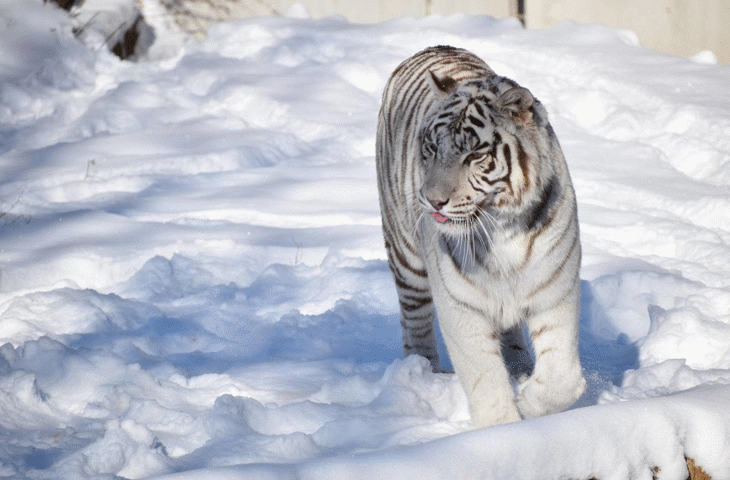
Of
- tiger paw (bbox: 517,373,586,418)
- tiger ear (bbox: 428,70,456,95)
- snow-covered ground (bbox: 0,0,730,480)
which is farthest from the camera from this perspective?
tiger ear (bbox: 428,70,456,95)

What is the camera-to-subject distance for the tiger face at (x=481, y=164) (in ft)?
7.34

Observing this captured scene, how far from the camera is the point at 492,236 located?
2359 mm

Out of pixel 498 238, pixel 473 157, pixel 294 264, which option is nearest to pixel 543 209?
pixel 498 238

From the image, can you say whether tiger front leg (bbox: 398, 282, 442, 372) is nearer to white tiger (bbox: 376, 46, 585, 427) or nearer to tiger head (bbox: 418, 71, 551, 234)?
white tiger (bbox: 376, 46, 585, 427)

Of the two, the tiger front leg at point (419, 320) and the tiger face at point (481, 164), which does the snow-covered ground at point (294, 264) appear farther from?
the tiger face at point (481, 164)

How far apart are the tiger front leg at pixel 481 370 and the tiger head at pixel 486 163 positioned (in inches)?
13.4

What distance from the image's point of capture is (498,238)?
2.35 meters

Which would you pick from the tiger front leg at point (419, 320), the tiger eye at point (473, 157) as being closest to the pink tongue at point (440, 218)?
the tiger eye at point (473, 157)

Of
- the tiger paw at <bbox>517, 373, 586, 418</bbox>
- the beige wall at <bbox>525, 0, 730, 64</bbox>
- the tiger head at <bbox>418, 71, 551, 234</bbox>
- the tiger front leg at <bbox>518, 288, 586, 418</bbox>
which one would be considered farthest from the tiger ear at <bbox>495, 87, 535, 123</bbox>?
the beige wall at <bbox>525, 0, 730, 64</bbox>

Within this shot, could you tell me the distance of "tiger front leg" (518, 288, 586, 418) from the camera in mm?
2398

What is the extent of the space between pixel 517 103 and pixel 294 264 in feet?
7.27

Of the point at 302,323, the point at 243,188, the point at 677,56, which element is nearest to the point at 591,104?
the point at 677,56

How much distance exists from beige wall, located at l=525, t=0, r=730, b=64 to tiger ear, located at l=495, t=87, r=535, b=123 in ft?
20.3

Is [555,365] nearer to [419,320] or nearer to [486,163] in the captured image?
[486,163]
